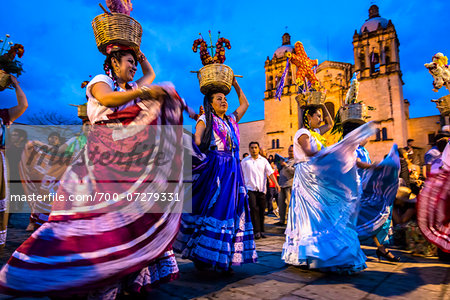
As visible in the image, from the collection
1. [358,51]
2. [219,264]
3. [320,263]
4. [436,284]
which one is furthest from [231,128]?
[358,51]

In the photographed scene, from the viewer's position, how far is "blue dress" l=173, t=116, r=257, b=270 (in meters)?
2.80

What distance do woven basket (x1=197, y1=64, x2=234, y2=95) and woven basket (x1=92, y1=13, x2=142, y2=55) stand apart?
121 cm

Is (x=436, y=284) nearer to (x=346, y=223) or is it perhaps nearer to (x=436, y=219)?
(x=436, y=219)

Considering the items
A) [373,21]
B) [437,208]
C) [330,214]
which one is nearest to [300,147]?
[330,214]

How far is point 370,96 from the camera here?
96.0 feet

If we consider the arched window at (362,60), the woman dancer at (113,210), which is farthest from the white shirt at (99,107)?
the arched window at (362,60)

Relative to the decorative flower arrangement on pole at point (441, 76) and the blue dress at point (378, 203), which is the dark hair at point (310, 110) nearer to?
the blue dress at point (378, 203)

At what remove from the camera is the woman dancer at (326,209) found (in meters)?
2.95

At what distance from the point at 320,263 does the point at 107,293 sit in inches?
85.0

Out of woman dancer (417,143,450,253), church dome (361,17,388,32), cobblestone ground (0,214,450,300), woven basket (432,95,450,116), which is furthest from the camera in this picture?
church dome (361,17,388,32)

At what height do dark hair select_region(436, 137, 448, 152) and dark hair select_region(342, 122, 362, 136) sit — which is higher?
dark hair select_region(342, 122, 362, 136)

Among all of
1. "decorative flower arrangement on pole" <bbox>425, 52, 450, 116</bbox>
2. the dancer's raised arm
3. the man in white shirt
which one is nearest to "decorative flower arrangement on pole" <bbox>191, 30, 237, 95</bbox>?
the dancer's raised arm

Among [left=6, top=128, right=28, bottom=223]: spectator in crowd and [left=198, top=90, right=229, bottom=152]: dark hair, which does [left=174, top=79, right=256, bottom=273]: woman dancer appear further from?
[left=6, top=128, right=28, bottom=223]: spectator in crowd

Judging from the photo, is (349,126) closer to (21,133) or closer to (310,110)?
(310,110)
